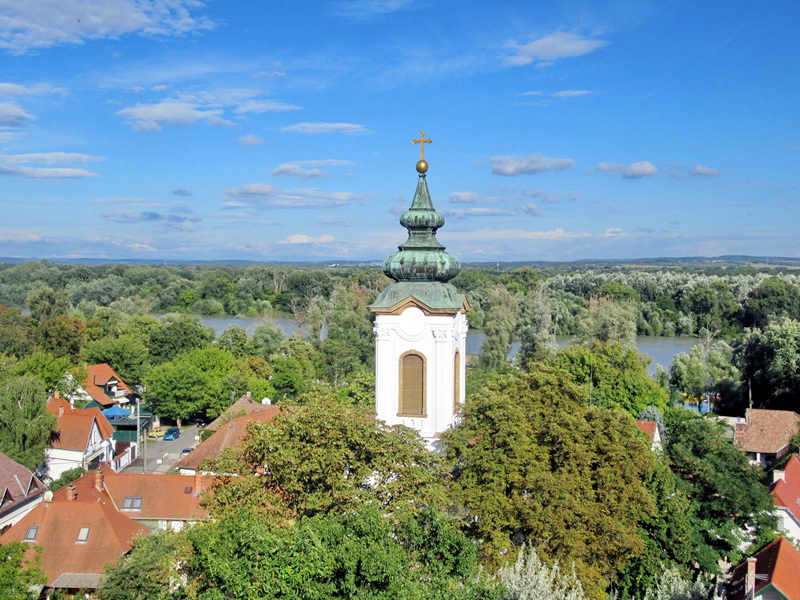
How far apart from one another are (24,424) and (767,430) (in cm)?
3377

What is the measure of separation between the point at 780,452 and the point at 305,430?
27529mm

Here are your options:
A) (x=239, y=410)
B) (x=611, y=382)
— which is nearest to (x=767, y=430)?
(x=611, y=382)

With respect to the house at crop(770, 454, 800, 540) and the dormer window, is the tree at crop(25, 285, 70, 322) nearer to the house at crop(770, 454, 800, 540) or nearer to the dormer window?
the dormer window

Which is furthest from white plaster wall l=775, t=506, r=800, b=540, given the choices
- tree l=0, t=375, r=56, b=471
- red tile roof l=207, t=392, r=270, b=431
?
tree l=0, t=375, r=56, b=471

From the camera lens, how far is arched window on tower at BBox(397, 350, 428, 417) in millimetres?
21094

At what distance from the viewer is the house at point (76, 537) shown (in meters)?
21.5

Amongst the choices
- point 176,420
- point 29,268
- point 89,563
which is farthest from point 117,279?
point 89,563

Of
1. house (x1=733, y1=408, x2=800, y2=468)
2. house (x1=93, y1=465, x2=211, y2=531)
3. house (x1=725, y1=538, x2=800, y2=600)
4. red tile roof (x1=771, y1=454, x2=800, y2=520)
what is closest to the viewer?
house (x1=725, y1=538, x2=800, y2=600)

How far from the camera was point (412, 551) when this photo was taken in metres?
13.4

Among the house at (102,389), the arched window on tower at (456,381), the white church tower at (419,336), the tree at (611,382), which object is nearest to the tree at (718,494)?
the arched window on tower at (456,381)

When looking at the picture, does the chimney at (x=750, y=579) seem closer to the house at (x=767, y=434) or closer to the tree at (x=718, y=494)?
the tree at (x=718, y=494)

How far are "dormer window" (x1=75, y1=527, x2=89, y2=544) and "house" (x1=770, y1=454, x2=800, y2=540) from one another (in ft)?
69.4

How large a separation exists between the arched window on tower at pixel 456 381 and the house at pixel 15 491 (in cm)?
1569

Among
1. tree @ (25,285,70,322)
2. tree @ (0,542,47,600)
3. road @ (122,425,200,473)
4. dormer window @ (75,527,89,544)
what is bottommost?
road @ (122,425,200,473)
